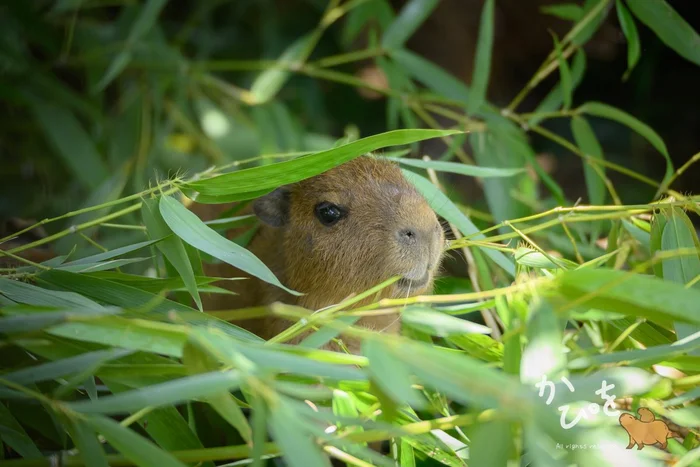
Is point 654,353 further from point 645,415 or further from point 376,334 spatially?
point 376,334

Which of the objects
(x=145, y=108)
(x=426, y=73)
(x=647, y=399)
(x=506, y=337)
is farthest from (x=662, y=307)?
(x=145, y=108)

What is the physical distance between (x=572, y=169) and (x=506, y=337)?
8.61 ft

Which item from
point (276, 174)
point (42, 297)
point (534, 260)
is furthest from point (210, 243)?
point (534, 260)

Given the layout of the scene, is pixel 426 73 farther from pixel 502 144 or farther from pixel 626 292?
pixel 626 292

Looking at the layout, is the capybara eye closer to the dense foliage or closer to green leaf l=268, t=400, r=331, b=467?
the dense foliage

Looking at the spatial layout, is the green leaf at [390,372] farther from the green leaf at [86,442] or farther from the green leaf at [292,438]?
the green leaf at [86,442]

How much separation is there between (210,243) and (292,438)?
64cm

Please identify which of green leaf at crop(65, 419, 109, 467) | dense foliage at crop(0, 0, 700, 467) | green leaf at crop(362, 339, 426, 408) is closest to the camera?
green leaf at crop(362, 339, 426, 408)

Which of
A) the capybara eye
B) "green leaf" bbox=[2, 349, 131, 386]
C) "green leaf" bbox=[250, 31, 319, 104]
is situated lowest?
"green leaf" bbox=[2, 349, 131, 386]

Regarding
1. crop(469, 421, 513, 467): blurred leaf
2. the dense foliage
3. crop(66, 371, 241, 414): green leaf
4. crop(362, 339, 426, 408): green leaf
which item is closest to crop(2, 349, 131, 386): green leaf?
the dense foliage

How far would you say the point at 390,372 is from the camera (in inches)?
38.9

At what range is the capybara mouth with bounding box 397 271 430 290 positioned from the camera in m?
1.80

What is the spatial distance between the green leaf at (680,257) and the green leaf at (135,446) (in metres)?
0.96

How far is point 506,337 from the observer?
119cm
